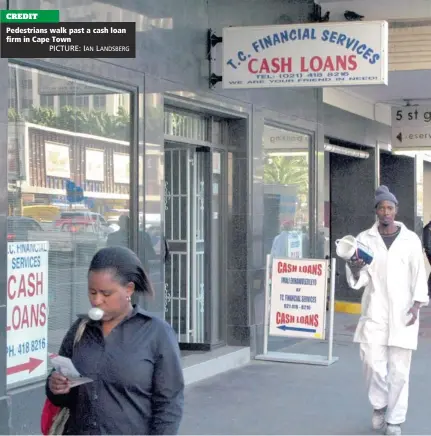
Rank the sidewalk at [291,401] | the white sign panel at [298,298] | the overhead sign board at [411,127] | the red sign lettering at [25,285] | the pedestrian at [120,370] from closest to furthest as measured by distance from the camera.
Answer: the pedestrian at [120,370]
the red sign lettering at [25,285]
the sidewalk at [291,401]
the white sign panel at [298,298]
the overhead sign board at [411,127]

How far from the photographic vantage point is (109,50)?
639 centimetres

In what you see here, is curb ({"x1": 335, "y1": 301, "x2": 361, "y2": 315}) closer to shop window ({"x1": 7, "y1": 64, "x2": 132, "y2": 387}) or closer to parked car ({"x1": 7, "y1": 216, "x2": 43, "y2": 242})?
shop window ({"x1": 7, "y1": 64, "x2": 132, "y2": 387})

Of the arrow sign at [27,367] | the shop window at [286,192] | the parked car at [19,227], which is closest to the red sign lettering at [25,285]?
the parked car at [19,227]

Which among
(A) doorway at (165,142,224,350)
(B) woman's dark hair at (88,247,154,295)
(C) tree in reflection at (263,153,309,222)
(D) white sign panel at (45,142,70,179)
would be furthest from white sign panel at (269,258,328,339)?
(B) woman's dark hair at (88,247,154,295)

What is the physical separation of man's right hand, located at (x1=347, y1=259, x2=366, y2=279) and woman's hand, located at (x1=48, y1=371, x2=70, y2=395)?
4.09 metres

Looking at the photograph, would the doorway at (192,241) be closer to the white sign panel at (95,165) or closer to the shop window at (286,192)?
the shop window at (286,192)

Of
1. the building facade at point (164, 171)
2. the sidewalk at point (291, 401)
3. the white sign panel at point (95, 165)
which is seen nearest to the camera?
the building facade at point (164, 171)

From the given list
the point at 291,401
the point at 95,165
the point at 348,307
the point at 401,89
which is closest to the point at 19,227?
the point at 95,165

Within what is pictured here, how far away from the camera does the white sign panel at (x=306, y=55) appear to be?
8695 millimetres

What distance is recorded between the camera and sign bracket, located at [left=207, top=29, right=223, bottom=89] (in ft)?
30.7

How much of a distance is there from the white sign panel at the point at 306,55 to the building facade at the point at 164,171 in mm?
396

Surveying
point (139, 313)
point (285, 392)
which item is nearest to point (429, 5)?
point (285, 392)

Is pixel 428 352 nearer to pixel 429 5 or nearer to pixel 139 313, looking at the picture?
pixel 429 5

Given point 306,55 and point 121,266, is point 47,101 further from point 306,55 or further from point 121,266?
point 121,266
